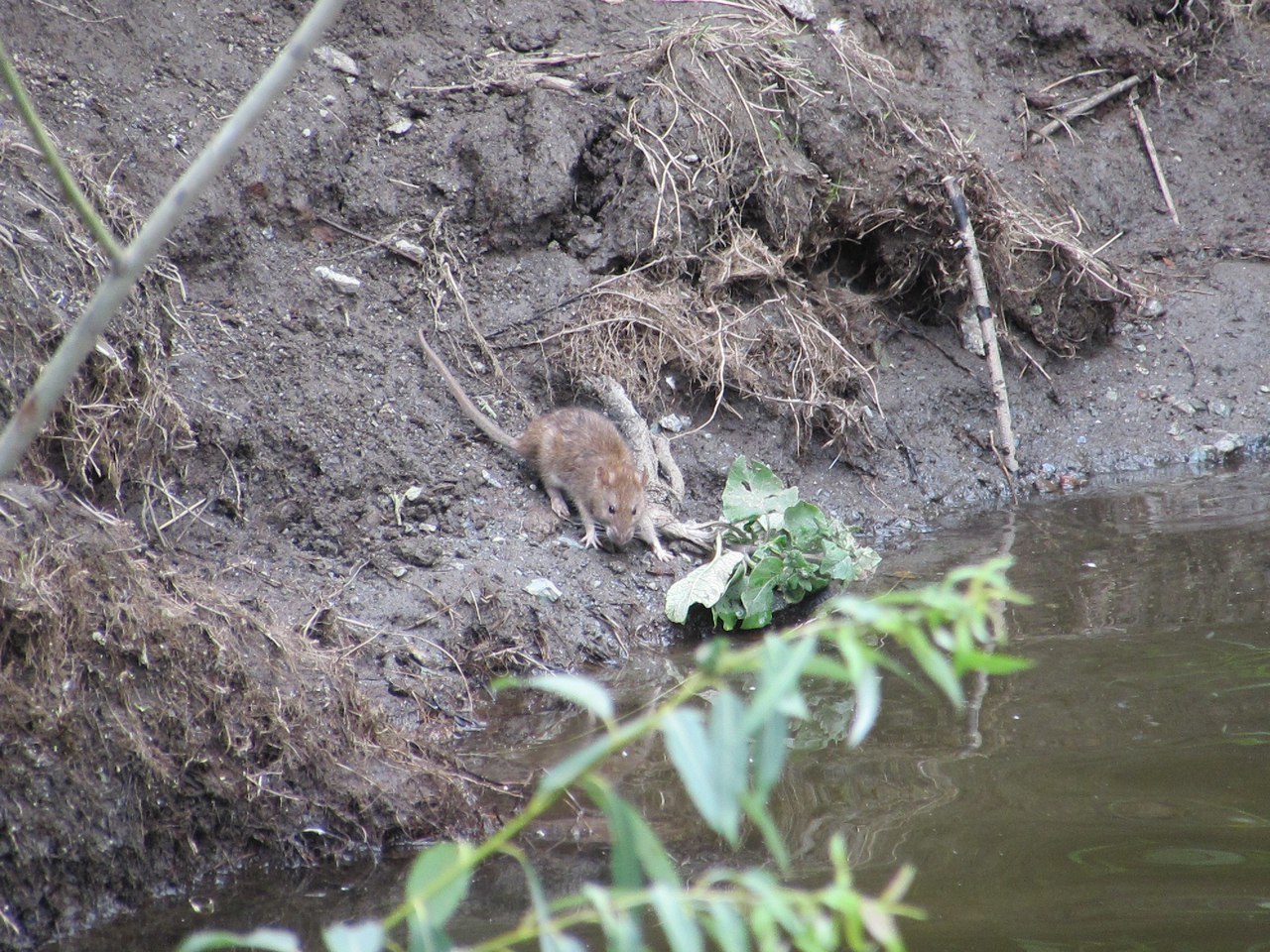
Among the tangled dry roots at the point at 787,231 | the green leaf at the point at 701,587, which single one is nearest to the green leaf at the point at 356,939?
the green leaf at the point at 701,587

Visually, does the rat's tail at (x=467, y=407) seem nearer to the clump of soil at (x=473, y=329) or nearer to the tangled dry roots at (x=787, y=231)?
the clump of soil at (x=473, y=329)

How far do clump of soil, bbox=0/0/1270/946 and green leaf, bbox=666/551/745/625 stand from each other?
19 centimetres

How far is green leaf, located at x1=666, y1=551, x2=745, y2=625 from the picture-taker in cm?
534

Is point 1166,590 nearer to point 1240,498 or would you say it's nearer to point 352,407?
point 1240,498

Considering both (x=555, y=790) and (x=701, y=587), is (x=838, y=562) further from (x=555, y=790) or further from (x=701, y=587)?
(x=555, y=790)

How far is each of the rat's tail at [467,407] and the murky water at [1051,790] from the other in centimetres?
153

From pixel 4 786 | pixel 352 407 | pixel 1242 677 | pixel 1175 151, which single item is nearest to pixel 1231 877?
pixel 1242 677

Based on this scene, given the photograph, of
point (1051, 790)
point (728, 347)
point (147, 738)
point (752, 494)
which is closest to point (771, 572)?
point (752, 494)

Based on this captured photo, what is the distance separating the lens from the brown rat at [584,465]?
5.74 m

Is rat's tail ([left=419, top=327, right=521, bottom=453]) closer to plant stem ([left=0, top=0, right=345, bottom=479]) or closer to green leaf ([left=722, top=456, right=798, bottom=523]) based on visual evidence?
green leaf ([left=722, top=456, right=798, bottom=523])

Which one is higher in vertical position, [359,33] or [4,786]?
[359,33]

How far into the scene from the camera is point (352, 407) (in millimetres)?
5777

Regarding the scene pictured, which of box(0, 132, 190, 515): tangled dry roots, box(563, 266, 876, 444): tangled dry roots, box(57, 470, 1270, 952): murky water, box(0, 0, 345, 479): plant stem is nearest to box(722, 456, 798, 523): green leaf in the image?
box(563, 266, 876, 444): tangled dry roots

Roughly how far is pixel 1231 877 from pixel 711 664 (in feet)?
8.95
